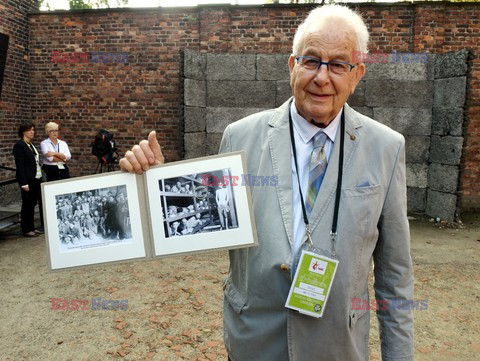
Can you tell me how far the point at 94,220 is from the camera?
160 centimetres

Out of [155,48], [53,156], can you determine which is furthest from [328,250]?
[155,48]

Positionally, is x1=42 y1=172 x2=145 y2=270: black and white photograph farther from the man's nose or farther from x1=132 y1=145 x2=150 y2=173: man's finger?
the man's nose

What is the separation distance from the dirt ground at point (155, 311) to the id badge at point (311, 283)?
2308 millimetres

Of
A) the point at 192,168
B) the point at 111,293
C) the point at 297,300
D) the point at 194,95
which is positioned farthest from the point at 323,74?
the point at 194,95

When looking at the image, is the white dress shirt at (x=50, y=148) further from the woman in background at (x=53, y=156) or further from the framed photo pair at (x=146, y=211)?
the framed photo pair at (x=146, y=211)

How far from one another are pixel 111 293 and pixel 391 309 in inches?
151

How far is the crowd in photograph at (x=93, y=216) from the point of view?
155 centimetres

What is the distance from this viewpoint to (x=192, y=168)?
4.99ft

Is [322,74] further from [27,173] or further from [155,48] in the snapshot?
[155,48]

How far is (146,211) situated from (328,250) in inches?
29.6

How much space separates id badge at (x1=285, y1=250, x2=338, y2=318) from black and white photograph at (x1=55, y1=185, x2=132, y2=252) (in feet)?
2.32

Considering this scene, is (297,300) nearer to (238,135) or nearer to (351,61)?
(238,135)

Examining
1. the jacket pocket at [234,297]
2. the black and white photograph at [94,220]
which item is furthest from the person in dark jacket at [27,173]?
the jacket pocket at [234,297]

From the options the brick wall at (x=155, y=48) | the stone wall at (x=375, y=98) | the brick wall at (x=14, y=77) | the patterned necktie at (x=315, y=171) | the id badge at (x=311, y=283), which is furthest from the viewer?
the brick wall at (x=14, y=77)
